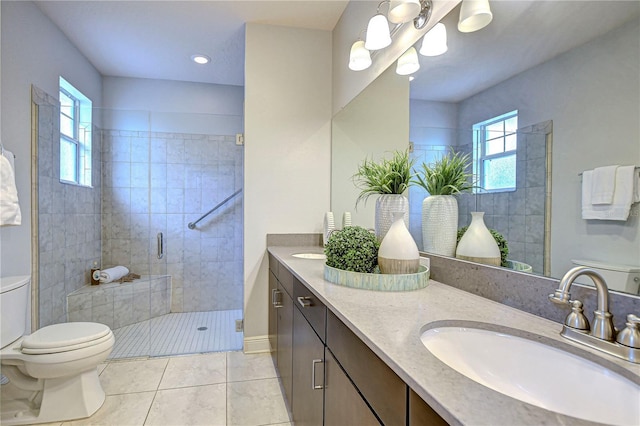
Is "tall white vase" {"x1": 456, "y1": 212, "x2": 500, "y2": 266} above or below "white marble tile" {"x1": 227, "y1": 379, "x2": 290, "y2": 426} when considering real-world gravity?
above

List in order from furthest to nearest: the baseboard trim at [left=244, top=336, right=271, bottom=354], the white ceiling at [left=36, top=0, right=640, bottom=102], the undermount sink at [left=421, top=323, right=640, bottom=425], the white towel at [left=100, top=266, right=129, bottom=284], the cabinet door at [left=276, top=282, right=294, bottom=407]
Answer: the white towel at [left=100, top=266, right=129, bottom=284] < the baseboard trim at [left=244, top=336, right=271, bottom=354] < the cabinet door at [left=276, top=282, right=294, bottom=407] < the white ceiling at [left=36, top=0, right=640, bottom=102] < the undermount sink at [left=421, top=323, right=640, bottom=425]

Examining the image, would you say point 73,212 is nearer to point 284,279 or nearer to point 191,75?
point 191,75

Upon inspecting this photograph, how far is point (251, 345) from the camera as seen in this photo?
8.59 feet

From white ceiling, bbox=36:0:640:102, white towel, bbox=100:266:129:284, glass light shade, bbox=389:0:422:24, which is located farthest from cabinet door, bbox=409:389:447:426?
white towel, bbox=100:266:129:284

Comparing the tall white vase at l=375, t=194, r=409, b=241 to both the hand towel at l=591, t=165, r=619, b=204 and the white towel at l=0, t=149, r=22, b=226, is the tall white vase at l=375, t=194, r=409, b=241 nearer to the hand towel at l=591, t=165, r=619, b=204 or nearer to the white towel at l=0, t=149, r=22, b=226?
the hand towel at l=591, t=165, r=619, b=204

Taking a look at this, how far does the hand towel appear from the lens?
767mm

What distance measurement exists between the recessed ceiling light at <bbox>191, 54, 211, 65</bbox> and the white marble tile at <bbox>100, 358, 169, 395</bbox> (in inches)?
106

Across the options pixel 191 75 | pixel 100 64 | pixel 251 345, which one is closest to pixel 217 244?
pixel 251 345

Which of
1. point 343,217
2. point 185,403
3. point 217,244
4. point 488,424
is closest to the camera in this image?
point 488,424

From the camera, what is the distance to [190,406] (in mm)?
1863

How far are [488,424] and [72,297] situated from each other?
133 inches

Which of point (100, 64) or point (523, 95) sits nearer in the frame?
point (523, 95)

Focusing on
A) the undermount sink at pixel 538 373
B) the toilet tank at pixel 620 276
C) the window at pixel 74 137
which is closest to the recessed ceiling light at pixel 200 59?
the window at pixel 74 137

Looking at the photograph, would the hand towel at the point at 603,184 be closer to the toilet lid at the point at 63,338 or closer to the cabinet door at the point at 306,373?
the cabinet door at the point at 306,373
